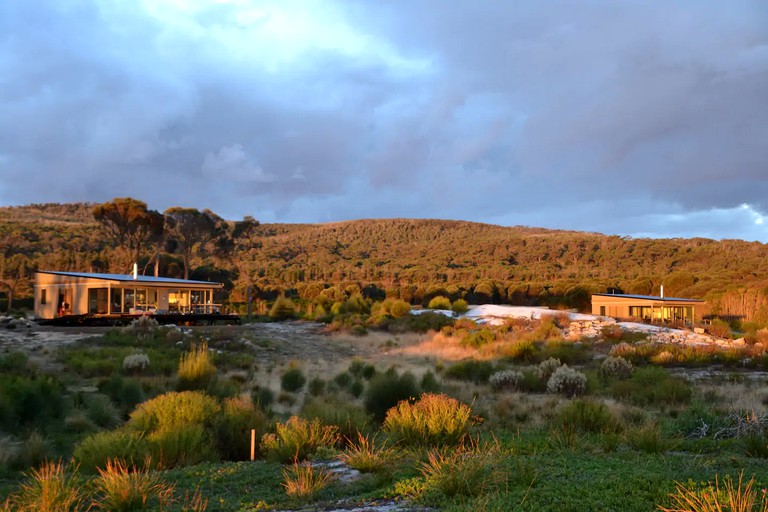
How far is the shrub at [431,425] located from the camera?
7969 mm

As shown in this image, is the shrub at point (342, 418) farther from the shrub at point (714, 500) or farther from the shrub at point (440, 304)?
the shrub at point (440, 304)

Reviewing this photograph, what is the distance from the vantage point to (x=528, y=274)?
69.0 metres

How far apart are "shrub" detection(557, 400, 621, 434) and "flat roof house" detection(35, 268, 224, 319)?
2832 cm

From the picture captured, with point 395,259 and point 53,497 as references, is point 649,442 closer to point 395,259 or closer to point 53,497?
point 53,497

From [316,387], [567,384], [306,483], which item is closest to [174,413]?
[306,483]

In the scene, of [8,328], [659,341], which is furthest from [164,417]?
[8,328]

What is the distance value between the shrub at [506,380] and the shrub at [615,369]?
2.84 m

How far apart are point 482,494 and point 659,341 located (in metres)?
22.5

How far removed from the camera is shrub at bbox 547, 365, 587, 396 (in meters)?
15.1

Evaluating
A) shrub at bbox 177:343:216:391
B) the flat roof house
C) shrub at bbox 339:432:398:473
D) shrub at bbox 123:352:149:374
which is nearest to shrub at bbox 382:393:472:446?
shrub at bbox 339:432:398:473

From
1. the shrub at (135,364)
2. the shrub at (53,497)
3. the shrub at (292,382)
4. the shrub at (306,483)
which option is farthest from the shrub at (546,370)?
the shrub at (53,497)

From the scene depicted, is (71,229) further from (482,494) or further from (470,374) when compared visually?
(482,494)

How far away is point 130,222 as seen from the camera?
158ft

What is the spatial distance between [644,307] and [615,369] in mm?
24606
